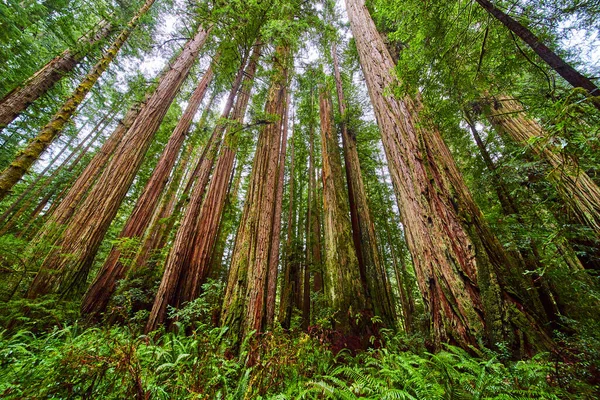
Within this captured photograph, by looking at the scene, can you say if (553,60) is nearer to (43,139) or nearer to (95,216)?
(43,139)

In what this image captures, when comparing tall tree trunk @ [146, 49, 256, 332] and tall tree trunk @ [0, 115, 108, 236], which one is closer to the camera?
tall tree trunk @ [146, 49, 256, 332]

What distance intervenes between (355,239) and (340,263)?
4.89 ft

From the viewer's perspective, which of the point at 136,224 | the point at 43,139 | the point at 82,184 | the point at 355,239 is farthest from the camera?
the point at 82,184

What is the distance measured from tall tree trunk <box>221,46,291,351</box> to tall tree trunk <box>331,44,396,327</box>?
2.87 m

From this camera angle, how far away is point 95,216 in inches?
153

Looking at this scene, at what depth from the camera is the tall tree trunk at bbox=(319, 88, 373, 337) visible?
4.18m

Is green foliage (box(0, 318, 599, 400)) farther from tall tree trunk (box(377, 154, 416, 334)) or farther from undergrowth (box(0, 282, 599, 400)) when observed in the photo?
tall tree trunk (box(377, 154, 416, 334))

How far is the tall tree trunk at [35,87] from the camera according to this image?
11.9 feet

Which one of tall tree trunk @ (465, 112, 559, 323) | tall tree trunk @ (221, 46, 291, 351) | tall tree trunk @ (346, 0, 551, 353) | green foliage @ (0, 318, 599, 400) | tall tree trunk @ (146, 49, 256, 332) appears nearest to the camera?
green foliage @ (0, 318, 599, 400)

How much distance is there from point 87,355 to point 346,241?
14.8ft

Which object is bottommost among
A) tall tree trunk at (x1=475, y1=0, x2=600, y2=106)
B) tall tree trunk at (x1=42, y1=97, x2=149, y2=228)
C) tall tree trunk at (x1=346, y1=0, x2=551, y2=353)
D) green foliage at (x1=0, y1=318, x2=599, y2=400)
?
green foliage at (x1=0, y1=318, x2=599, y2=400)

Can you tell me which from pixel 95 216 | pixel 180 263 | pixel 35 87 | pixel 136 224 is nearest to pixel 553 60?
pixel 180 263

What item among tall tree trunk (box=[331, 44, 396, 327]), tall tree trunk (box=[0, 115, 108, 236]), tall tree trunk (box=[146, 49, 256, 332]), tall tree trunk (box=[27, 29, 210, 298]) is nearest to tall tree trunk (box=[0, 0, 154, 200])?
tall tree trunk (box=[27, 29, 210, 298])

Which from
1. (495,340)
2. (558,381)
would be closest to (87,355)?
(495,340)
